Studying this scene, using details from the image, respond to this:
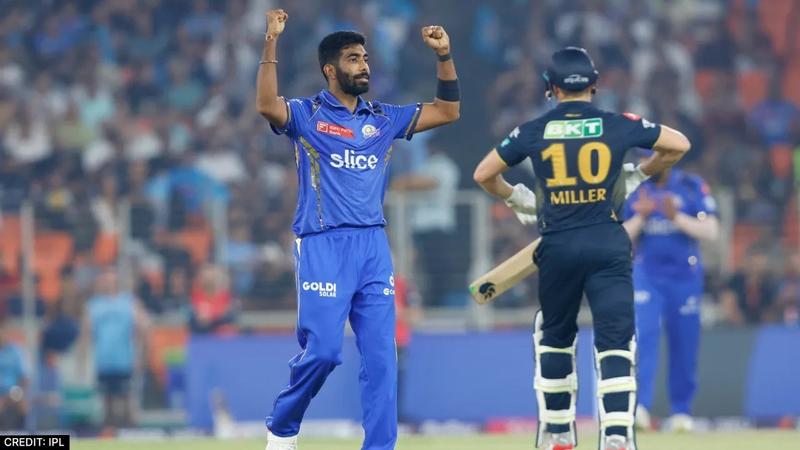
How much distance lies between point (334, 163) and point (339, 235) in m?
0.42

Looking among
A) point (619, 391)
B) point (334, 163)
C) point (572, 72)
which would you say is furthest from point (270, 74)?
point (619, 391)

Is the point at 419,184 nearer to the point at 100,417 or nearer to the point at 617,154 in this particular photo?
the point at 100,417

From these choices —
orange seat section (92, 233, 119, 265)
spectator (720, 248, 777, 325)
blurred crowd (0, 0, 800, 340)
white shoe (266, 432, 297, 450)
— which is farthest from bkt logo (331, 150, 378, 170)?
spectator (720, 248, 777, 325)

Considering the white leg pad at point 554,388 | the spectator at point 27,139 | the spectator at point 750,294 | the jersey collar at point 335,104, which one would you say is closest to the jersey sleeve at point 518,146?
the jersey collar at point 335,104

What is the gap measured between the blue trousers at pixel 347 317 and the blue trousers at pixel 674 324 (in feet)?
14.6

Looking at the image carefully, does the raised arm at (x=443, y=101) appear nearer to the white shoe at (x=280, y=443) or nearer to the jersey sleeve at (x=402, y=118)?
the jersey sleeve at (x=402, y=118)

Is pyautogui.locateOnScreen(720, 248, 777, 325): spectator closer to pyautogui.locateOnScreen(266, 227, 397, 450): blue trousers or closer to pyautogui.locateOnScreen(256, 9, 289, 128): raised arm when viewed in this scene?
pyautogui.locateOnScreen(266, 227, 397, 450): blue trousers

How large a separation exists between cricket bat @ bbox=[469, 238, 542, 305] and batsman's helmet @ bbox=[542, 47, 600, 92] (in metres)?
1.05

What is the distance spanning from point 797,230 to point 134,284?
7.49 m

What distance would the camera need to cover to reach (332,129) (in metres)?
9.27

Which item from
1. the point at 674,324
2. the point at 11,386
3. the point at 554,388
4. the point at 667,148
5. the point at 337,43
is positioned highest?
the point at 337,43

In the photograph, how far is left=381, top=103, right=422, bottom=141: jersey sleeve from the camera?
952cm

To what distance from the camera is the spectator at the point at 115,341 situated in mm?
17109

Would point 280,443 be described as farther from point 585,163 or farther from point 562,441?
point 585,163
